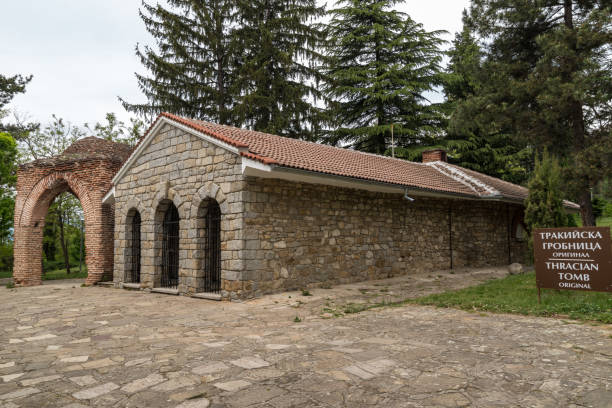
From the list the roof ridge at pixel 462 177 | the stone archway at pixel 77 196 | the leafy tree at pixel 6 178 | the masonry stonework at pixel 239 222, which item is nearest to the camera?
the masonry stonework at pixel 239 222

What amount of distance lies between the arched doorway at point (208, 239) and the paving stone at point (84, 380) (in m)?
5.49

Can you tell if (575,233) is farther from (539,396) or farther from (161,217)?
(161,217)

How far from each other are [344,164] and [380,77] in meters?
12.1

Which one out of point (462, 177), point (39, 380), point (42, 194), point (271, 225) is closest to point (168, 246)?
point (271, 225)

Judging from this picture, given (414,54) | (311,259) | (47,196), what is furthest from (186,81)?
(311,259)

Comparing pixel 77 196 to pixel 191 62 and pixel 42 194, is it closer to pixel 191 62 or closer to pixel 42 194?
pixel 42 194

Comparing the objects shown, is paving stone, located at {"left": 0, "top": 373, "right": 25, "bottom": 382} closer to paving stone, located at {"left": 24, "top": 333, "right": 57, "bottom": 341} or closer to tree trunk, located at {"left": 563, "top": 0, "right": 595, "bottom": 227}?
paving stone, located at {"left": 24, "top": 333, "right": 57, "bottom": 341}

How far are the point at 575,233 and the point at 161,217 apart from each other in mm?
9106

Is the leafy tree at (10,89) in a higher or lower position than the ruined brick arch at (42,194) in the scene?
higher

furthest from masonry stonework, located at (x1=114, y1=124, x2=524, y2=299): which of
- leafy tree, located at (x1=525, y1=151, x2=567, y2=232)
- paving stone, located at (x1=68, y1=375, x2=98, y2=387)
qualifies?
paving stone, located at (x1=68, y1=375, x2=98, y2=387)

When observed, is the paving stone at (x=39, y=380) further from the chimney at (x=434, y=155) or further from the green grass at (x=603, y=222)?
the green grass at (x=603, y=222)

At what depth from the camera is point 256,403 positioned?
307cm

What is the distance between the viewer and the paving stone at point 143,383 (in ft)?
11.3

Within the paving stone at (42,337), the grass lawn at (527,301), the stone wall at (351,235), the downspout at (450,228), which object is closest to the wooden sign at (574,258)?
the grass lawn at (527,301)
